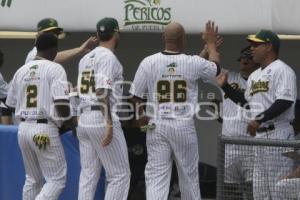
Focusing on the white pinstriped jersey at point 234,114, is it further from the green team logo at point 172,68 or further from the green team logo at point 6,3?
the green team logo at point 6,3

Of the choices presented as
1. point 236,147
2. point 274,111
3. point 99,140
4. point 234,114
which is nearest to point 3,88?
point 99,140

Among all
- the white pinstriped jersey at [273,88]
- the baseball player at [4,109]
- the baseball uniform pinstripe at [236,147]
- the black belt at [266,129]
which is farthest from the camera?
the baseball player at [4,109]

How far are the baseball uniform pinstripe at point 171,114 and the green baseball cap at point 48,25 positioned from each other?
1.05 meters

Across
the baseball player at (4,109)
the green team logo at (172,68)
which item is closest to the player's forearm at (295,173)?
the green team logo at (172,68)

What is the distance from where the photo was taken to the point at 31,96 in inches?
280

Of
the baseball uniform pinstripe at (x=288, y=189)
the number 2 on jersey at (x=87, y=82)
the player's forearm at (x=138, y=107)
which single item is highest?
the number 2 on jersey at (x=87, y=82)

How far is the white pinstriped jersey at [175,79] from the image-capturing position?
277 inches

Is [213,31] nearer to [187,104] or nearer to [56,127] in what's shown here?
[187,104]

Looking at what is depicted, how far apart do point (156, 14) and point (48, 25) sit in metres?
1.04

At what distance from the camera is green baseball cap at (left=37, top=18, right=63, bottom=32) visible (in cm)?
764

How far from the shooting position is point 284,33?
7578mm

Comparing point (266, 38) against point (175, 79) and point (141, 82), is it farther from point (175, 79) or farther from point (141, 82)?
point (141, 82)

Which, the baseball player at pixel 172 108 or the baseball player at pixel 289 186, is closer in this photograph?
the baseball player at pixel 289 186

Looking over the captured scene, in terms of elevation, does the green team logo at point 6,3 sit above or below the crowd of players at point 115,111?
above
